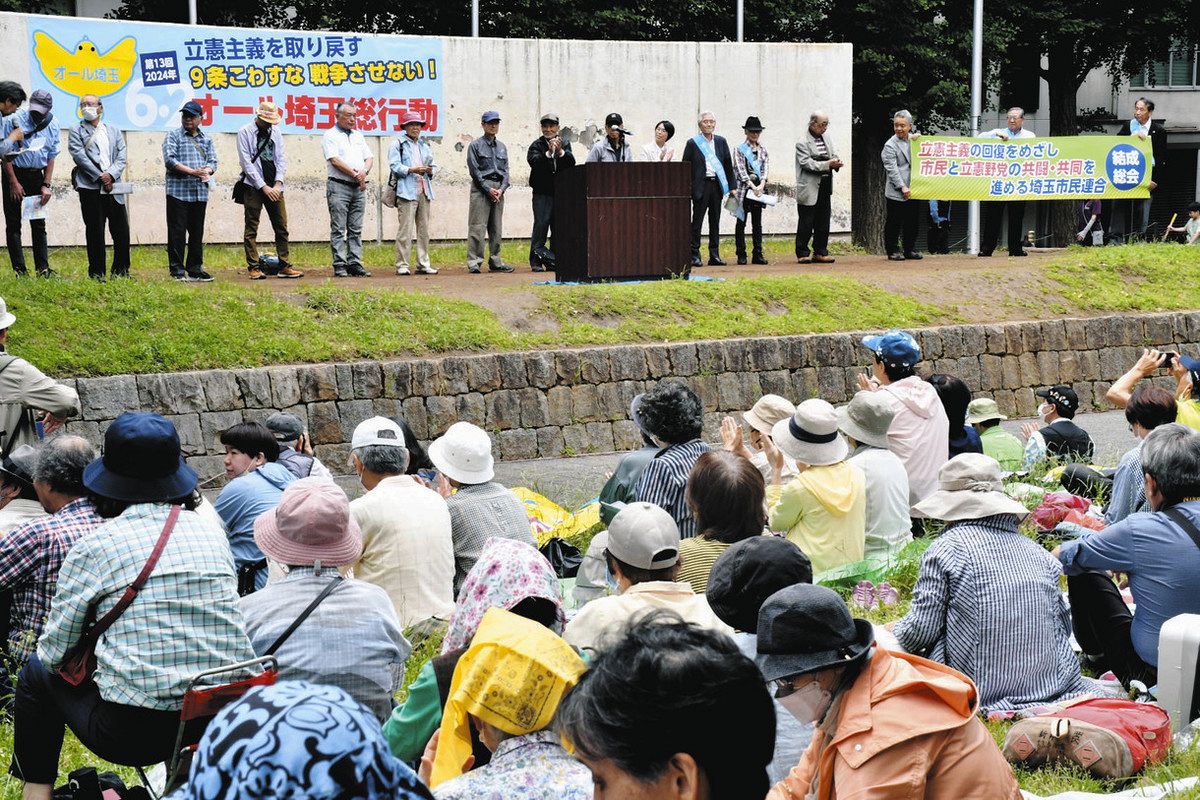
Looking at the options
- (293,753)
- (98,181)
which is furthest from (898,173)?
(293,753)

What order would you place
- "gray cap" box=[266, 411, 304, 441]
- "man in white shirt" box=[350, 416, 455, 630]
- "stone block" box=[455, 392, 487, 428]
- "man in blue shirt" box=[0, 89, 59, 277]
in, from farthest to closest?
"stone block" box=[455, 392, 487, 428]
"man in blue shirt" box=[0, 89, 59, 277]
"gray cap" box=[266, 411, 304, 441]
"man in white shirt" box=[350, 416, 455, 630]

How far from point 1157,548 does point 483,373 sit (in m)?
7.80

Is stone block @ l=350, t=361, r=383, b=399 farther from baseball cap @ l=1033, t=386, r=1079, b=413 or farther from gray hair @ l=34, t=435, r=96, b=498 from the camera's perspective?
gray hair @ l=34, t=435, r=96, b=498

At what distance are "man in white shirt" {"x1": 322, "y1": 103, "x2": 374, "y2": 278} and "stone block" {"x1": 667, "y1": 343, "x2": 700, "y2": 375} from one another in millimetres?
3823

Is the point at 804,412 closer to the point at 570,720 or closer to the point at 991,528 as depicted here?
the point at 991,528

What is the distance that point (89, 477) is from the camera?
14.8 feet

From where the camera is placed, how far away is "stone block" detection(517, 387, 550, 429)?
1242cm

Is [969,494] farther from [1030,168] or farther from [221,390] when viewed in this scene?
[1030,168]

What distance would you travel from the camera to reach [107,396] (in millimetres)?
10797

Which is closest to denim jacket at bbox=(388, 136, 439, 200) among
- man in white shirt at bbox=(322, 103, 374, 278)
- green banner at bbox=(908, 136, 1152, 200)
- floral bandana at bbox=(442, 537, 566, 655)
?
man in white shirt at bbox=(322, 103, 374, 278)

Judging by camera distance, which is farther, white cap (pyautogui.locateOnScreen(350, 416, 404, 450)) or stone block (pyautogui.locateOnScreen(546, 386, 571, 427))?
stone block (pyautogui.locateOnScreen(546, 386, 571, 427))

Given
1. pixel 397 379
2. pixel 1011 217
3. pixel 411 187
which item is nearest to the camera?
pixel 397 379

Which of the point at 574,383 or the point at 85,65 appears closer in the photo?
the point at 574,383

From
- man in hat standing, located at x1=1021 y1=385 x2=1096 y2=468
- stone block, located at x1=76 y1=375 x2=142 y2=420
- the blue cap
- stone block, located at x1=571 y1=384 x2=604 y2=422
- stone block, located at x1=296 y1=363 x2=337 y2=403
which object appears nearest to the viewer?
the blue cap
